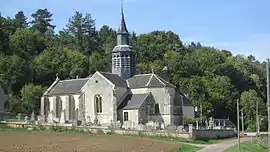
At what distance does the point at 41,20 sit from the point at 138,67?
46.4m

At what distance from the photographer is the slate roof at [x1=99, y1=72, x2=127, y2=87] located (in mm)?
63375

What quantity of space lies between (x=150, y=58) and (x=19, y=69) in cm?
3375

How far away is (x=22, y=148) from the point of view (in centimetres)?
3191

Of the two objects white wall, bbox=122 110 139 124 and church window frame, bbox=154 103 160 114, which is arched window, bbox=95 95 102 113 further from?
church window frame, bbox=154 103 160 114

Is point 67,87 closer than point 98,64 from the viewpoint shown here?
Yes

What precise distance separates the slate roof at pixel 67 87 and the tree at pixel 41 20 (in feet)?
196

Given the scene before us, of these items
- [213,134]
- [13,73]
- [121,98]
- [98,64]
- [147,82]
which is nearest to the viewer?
[213,134]

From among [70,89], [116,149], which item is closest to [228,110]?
[70,89]

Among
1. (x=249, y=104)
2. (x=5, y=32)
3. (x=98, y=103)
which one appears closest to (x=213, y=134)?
(x=98, y=103)

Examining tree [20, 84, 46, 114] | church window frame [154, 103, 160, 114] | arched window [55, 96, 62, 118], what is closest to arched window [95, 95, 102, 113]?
church window frame [154, 103, 160, 114]

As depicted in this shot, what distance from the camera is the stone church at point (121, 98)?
202 feet

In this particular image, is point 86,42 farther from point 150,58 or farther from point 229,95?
point 229,95

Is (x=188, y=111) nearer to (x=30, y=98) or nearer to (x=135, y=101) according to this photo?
(x=135, y=101)

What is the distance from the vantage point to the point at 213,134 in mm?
58656
